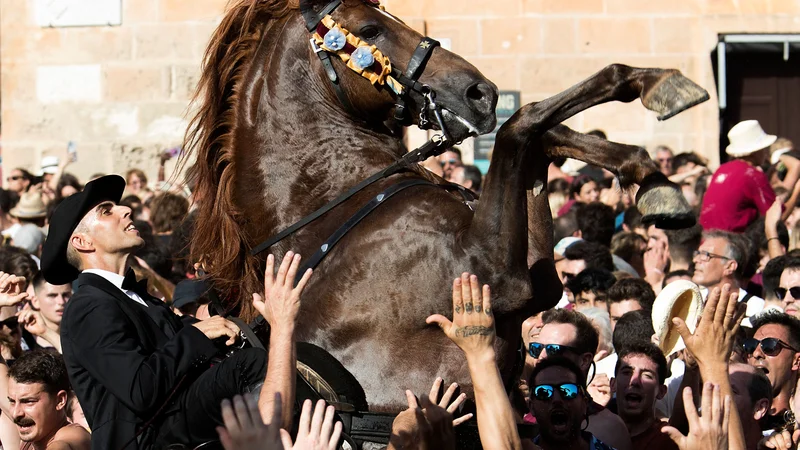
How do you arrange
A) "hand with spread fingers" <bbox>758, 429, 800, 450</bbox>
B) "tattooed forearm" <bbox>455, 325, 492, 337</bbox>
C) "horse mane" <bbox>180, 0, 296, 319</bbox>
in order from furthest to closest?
"hand with spread fingers" <bbox>758, 429, 800, 450</bbox> < "horse mane" <bbox>180, 0, 296, 319</bbox> < "tattooed forearm" <bbox>455, 325, 492, 337</bbox>

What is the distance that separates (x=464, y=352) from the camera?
4.45 meters

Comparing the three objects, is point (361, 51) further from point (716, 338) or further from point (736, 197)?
point (736, 197)

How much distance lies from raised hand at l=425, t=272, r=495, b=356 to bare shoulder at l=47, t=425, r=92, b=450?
7.32 feet

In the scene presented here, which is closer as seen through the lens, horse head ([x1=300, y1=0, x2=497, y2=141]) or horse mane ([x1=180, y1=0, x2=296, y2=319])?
horse head ([x1=300, y1=0, x2=497, y2=141])

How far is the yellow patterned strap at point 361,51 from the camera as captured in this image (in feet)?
17.7

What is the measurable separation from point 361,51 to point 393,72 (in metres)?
0.16

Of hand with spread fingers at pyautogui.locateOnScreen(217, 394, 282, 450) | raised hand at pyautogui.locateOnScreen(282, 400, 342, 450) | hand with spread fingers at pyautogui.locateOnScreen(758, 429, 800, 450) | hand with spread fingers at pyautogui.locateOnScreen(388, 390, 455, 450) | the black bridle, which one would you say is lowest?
hand with spread fingers at pyautogui.locateOnScreen(758, 429, 800, 450)

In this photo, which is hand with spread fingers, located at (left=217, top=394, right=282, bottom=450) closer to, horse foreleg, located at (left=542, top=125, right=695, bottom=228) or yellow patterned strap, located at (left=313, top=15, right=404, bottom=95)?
horse foreleg, located at (left=542, top=125, right=695, bottom=228)

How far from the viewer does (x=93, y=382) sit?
199 inches

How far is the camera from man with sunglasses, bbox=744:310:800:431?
6.49m

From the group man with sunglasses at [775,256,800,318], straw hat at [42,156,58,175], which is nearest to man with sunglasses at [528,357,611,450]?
man with sunglasses at [775,256,800,318]

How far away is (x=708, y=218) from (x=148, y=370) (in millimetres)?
6411

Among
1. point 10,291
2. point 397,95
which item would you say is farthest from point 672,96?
point 10,291

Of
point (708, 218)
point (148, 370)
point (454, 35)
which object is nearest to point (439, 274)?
point (148, 370)
